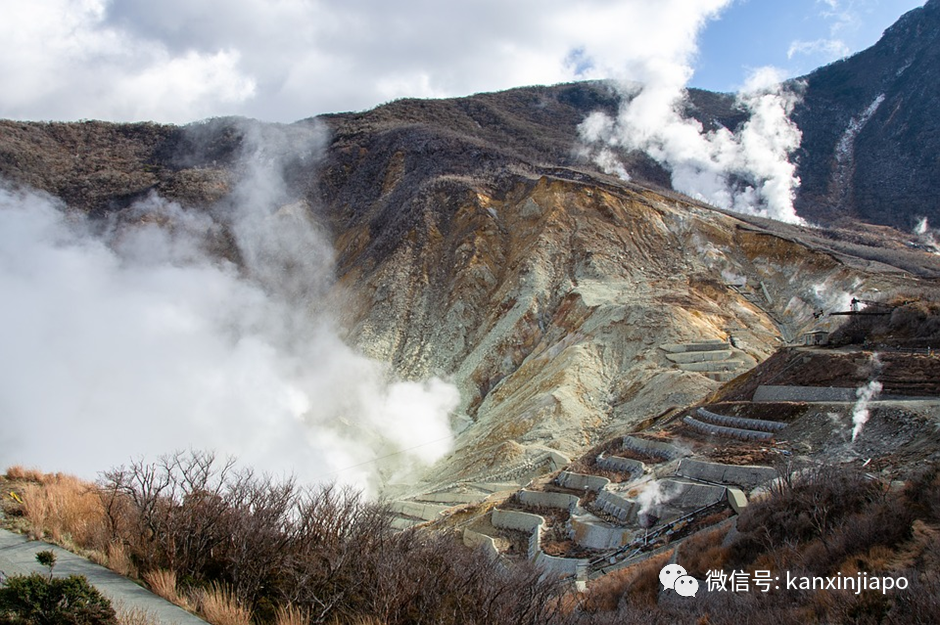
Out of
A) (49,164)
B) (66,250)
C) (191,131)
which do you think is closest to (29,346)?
(66,250)

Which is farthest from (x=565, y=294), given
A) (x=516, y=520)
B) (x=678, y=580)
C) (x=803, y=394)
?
(x=678, y=580)

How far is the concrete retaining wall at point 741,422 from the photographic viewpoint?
76.3ft

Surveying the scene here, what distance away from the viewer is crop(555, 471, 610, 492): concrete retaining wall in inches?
926

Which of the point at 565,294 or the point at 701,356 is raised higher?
the point at 565,294

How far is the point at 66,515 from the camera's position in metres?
9.26

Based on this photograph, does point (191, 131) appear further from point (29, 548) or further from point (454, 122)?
point (29, 548)

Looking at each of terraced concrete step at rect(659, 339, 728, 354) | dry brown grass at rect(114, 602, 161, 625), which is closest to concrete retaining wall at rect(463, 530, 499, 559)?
dry brown grass at rect(114, 602, 161, 625)

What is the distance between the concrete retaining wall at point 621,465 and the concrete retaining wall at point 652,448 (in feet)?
2.31

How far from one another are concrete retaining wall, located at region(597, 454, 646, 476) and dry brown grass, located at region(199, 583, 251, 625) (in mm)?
17349

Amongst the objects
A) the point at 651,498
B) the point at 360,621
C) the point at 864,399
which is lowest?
the point at 360,621

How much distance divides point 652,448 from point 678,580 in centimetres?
1190

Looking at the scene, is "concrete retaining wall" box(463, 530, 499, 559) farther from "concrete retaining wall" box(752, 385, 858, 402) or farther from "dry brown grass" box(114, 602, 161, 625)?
"dry brown grass" box(114, 602, 161, 625)

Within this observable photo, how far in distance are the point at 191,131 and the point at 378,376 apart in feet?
171

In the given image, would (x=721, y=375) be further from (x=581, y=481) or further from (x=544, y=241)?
(x=544, y=241)
